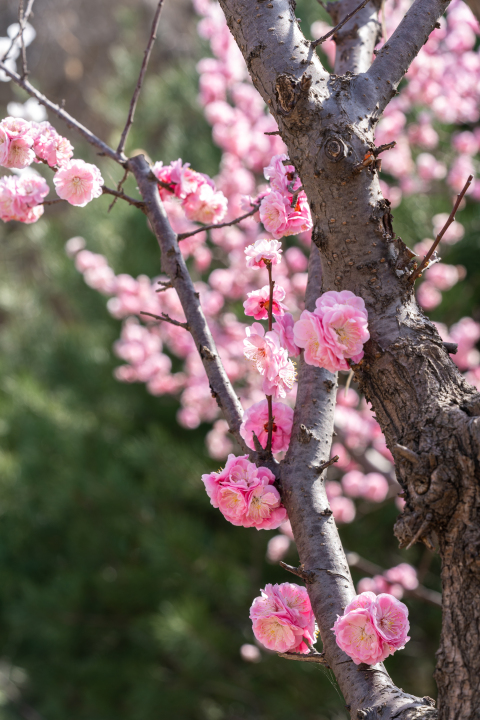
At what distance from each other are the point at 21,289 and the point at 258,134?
360 cm

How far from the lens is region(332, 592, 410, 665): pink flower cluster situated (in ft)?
2.04

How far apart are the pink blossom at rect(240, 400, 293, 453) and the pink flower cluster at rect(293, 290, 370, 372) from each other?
153 millimetres

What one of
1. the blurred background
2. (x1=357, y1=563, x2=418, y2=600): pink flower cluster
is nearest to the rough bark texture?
(x1=357, y1=563, x2=418, y2=600): pink flower cluster

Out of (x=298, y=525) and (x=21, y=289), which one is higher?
(x=21, y=289)

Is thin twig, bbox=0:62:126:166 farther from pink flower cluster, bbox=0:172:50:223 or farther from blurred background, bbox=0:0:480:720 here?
blurred background, bbox=0:0:480:720

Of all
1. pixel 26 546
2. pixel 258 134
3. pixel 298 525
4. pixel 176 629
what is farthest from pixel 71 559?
pixel 298 525

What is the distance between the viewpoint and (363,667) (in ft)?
2.11

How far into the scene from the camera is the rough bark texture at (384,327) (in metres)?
0.57

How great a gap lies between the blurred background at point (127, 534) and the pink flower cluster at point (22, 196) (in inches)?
96.4

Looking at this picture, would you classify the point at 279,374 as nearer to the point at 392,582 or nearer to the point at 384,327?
the point at 384,327

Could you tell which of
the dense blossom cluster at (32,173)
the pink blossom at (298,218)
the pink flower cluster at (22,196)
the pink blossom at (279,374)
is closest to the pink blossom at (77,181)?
the dense blossom cluster at (32,173)

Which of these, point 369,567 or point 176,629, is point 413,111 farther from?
point 176,629

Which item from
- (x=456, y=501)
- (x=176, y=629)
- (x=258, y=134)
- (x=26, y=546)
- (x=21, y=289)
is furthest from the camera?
(x=21, y=289)

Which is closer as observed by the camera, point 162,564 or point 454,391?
point 454,391
